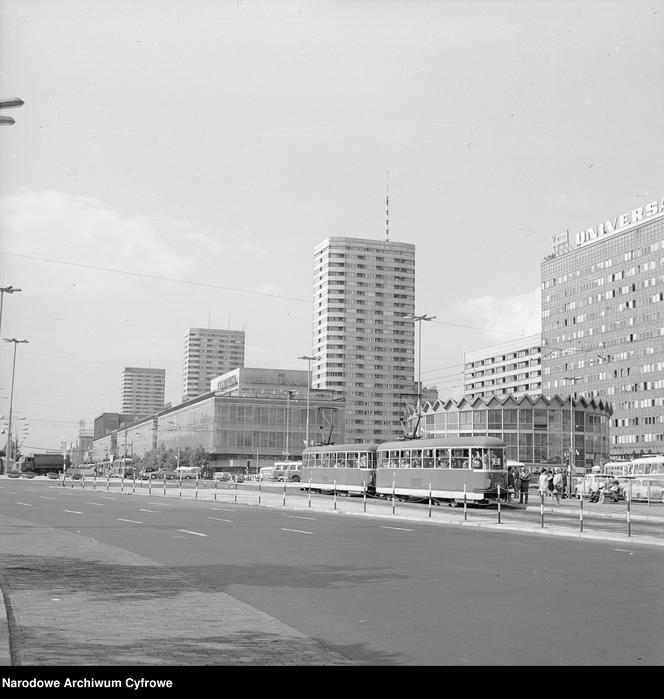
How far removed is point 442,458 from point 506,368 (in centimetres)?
14032

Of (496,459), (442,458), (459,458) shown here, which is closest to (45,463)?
(442,458)

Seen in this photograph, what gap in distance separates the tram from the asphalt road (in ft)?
42.7

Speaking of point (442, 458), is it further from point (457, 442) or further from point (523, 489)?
point (523, 489)

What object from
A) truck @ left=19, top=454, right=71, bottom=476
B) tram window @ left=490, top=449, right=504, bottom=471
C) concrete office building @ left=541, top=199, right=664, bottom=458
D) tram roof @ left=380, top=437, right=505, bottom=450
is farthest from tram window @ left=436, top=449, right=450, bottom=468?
concrete office building @ left=541, top=199, right=664, bottom=458

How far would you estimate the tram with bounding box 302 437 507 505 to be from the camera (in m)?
39.9

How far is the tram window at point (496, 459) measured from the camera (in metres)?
39.9

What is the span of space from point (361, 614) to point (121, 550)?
27.0 ft

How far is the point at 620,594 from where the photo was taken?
39.5 feet

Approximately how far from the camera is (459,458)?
134 ft

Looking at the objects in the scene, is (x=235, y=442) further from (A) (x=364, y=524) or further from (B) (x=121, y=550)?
(B) (x=121, y=550)

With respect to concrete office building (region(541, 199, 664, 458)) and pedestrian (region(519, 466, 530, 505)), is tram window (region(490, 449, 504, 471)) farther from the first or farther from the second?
concrete office building (region(541, 199, 664, 458))

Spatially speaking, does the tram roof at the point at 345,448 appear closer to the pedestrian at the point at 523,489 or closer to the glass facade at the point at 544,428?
the pedestrian at the point at 523,489

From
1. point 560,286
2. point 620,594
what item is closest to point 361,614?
point 620,594

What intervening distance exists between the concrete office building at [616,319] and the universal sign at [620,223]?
0.44 ft
